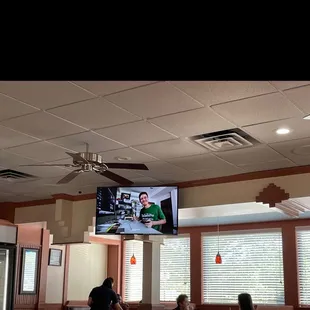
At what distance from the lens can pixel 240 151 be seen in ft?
19.8

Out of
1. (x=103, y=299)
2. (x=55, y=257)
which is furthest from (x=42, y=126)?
(x=55, y=257)

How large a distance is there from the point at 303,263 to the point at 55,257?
4.63 meters

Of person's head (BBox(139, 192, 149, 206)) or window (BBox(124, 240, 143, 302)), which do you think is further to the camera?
window (BBox(124, 240, 143, 302))

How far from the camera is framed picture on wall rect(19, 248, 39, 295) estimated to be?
916 cm

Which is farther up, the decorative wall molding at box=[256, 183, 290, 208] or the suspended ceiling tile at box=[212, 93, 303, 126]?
the suspended ceiling tile at box=[212, 93, 303, 126]

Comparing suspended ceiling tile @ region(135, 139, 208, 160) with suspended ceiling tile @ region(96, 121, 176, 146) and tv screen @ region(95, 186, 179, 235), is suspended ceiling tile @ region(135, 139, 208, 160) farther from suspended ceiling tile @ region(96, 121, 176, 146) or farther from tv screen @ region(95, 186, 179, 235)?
tv screen @ region(95, 186, 179, 235)

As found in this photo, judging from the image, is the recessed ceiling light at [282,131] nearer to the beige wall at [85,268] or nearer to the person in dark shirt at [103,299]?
the person in dark shirt at [103,299]

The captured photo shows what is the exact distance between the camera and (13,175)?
7.28 m

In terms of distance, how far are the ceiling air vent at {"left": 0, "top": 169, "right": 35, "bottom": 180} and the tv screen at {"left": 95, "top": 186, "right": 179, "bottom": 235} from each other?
1.18m

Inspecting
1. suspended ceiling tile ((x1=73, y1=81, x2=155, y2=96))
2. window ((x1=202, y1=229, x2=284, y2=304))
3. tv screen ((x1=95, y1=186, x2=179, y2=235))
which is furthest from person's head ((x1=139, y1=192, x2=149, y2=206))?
window ((x1=202, y1=229, x2=284, y2=304))
